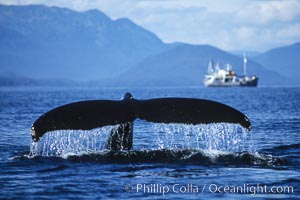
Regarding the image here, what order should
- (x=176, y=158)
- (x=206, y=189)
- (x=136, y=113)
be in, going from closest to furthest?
→ (x=206, y=189) → (x=136, y=113) → (x=176, y=158)

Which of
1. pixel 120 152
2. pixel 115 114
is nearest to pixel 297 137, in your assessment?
pixel 120 152

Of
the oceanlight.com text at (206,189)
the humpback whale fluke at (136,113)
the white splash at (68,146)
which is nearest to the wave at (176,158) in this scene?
the white splash at (68,146)

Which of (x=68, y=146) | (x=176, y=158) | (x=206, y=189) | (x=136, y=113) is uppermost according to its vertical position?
(x=136, y=113)

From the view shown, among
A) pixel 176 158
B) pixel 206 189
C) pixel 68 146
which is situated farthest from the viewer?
Answer: pixel 68 146

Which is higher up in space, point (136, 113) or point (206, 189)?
point (136, 113)

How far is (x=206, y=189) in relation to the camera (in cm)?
905

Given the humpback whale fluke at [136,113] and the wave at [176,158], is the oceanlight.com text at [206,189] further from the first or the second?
the wave at [176,158]

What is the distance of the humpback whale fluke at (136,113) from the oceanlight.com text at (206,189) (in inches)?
36.8

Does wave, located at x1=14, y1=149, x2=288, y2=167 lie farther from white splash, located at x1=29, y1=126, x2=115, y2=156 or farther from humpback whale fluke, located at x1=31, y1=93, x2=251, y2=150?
humpback whale fluke, located at x1=31, y1=93, x2=251, y2=150

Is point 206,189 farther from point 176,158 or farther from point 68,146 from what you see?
point 68,146

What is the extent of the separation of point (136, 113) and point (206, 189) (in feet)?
5.18

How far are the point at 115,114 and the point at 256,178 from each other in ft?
7.93

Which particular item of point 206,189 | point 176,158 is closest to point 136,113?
point 206,189

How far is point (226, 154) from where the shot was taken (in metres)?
11.7
